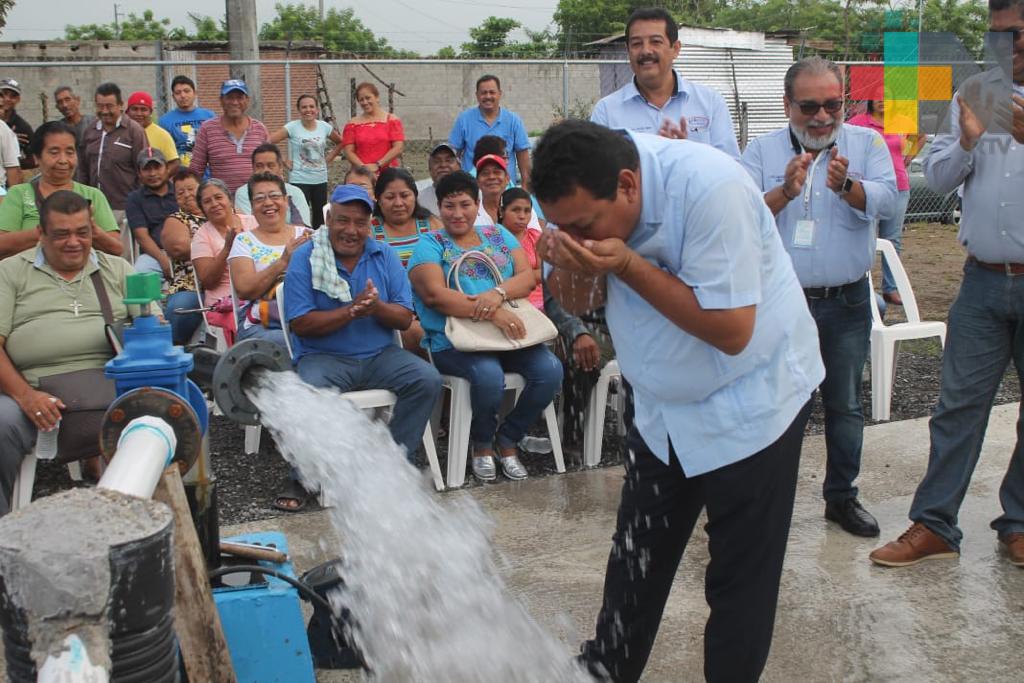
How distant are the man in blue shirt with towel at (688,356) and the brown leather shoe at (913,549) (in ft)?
5.27

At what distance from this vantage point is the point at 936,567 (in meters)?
4.17

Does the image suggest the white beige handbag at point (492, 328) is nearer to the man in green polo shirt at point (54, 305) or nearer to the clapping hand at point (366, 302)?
the clapping hand at point (366, 302)

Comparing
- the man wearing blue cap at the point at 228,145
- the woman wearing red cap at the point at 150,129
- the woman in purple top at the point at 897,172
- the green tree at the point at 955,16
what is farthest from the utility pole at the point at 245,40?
the green tree at the point at 955,16

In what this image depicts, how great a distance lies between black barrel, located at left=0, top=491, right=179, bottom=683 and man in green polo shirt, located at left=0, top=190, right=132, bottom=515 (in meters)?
3.51

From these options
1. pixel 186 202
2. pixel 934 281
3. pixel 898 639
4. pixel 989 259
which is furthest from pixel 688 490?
pixel 934 281

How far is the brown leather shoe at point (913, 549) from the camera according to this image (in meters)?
4.17

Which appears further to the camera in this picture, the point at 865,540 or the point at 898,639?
the point at 865,540

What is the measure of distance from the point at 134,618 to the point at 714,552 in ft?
5.70

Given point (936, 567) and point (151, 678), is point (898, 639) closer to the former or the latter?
point (936, 567)

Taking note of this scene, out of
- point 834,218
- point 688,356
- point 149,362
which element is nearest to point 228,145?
point 834,218

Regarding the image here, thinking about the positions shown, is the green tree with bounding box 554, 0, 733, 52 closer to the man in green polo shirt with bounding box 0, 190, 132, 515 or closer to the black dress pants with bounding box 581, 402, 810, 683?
the man in green polo shirt with bounding box 0, 190, 132, 515

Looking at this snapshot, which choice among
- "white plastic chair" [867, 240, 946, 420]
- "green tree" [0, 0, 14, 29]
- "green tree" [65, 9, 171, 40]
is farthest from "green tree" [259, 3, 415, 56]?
"white plastic chair" [867, 240, 946, 420]

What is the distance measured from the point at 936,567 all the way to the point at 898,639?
0.67 m

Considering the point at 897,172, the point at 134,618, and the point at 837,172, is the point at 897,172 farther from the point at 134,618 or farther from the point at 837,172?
the point at 134,618
